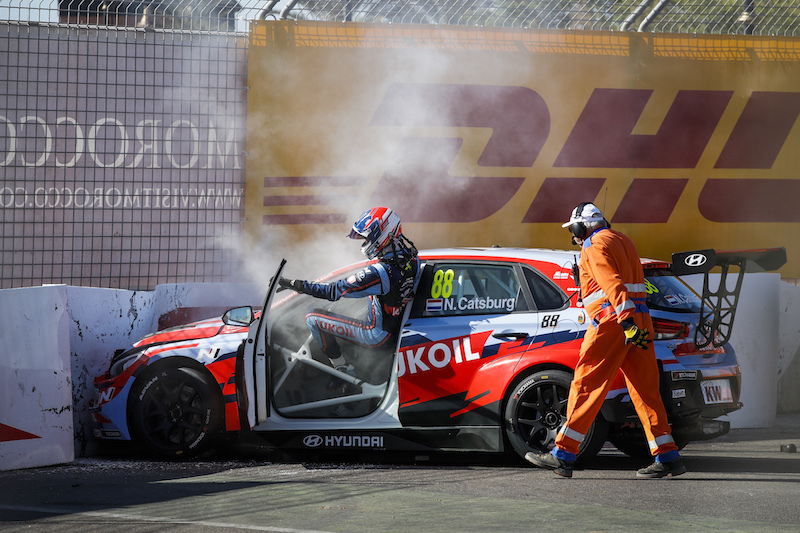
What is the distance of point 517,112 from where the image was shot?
33.3 feet

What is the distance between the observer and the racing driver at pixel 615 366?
5.71 meters

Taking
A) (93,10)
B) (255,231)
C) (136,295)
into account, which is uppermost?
(93,10)

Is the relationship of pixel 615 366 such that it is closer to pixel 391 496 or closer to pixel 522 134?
pixel 391 496

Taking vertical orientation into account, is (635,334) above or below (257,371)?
above

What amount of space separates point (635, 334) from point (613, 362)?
225 mm

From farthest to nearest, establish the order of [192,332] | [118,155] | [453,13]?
[453,13], [118,155], [192,332]

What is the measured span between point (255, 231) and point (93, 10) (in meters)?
2.77

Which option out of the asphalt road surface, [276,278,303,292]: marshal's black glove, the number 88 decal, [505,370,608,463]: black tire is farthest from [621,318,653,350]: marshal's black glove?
[276,278,303,292]: marshal's black glove

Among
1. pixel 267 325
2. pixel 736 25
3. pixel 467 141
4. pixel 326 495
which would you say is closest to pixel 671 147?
pixel 736 25

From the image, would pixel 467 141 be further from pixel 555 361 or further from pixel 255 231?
pixel 555 361

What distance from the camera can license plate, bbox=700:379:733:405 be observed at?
5.94m

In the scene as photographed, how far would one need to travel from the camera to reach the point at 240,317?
Answer: 6438 mm

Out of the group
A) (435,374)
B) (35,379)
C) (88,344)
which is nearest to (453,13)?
(435,374)

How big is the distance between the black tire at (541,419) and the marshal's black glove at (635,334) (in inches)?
20.6
